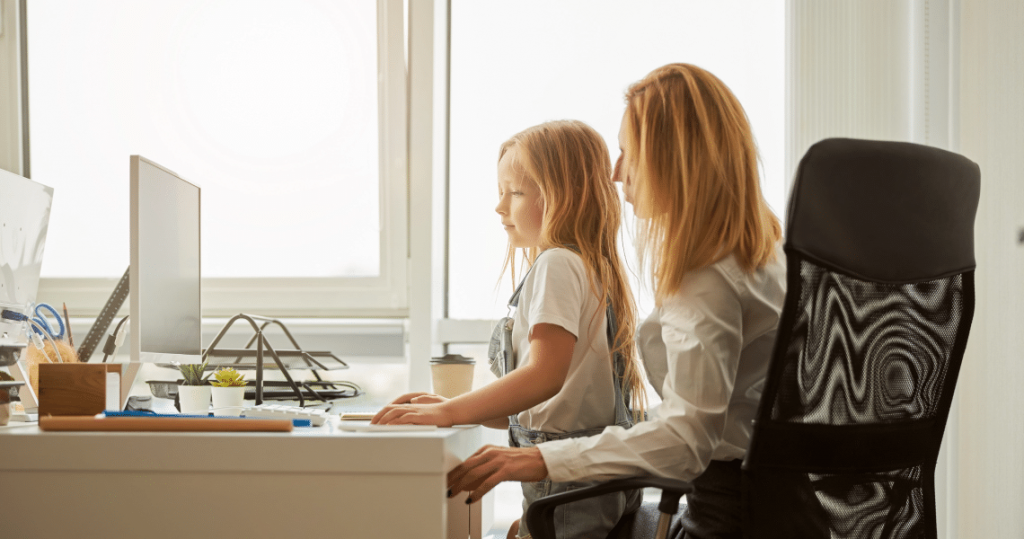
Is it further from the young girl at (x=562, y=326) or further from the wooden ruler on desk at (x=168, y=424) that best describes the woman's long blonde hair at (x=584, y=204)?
the wooden ruler on desk at (x=168, y=424)

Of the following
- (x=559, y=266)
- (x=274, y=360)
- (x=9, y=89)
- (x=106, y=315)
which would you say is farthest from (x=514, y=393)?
(x=9, y=89)

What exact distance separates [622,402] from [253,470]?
2.32 feet

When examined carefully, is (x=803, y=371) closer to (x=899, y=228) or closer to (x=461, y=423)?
(x=899, y=228)

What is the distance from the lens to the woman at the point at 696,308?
1.00 m

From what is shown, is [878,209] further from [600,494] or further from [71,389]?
[71,389]

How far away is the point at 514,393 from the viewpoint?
1200mm

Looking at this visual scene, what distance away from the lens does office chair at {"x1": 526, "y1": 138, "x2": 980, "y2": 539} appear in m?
0.89

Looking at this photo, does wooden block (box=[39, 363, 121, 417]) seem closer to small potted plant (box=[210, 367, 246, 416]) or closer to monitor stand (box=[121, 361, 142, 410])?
monitor stand (box=[121, 361, 142, 410])

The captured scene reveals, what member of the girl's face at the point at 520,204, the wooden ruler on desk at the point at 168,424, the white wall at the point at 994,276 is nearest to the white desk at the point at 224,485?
the wooden ruler on desk at the point at 168,424

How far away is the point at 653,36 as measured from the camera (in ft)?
7.58

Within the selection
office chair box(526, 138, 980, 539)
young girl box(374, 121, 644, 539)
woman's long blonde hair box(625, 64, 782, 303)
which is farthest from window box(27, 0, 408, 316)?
office chair box(526, 138, 980, 539)

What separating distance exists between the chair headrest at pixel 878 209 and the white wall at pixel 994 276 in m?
1.17

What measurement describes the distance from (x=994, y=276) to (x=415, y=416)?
1.62m

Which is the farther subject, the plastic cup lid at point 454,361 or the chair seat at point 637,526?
the plastic cup lid at point 454,361
